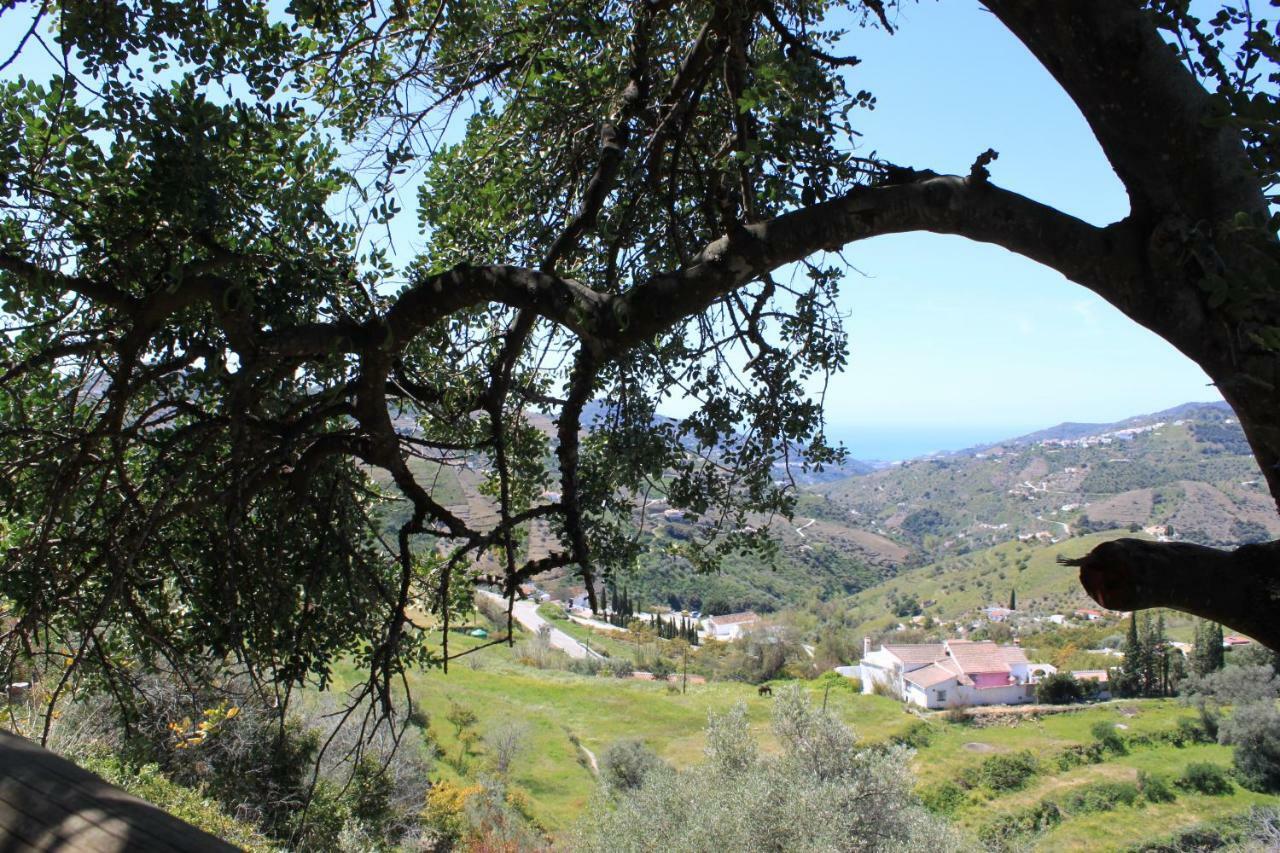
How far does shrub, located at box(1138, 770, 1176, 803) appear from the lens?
32.4 metres

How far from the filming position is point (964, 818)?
1145 inches

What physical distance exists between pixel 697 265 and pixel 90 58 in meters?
2.76

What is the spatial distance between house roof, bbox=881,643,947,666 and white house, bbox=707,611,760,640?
15.3 metres

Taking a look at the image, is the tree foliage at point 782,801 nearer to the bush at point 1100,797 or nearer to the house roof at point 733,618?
the bush at point 1100,797

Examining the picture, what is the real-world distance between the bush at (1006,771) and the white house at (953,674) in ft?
39.8

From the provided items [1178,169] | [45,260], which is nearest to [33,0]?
[45,260]

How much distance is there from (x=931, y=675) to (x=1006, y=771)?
15749 millimetres

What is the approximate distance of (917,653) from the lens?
52094 millimetres

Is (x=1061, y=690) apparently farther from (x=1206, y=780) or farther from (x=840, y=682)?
(x=1206, y=780)

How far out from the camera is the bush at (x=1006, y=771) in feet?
109

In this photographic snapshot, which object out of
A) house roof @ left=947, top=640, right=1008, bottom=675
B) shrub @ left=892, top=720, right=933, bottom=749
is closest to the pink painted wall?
house roof @ left=947, top=640, right=1008, bottom=675

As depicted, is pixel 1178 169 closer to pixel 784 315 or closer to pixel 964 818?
pixel 784 315

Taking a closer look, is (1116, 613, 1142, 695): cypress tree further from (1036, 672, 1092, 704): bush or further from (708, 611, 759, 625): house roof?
(708, 611, 759, 625): house roof

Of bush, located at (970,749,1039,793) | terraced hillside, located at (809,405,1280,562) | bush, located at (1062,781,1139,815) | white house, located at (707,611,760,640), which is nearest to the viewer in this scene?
bush, located at (1062,781,1139,815)
